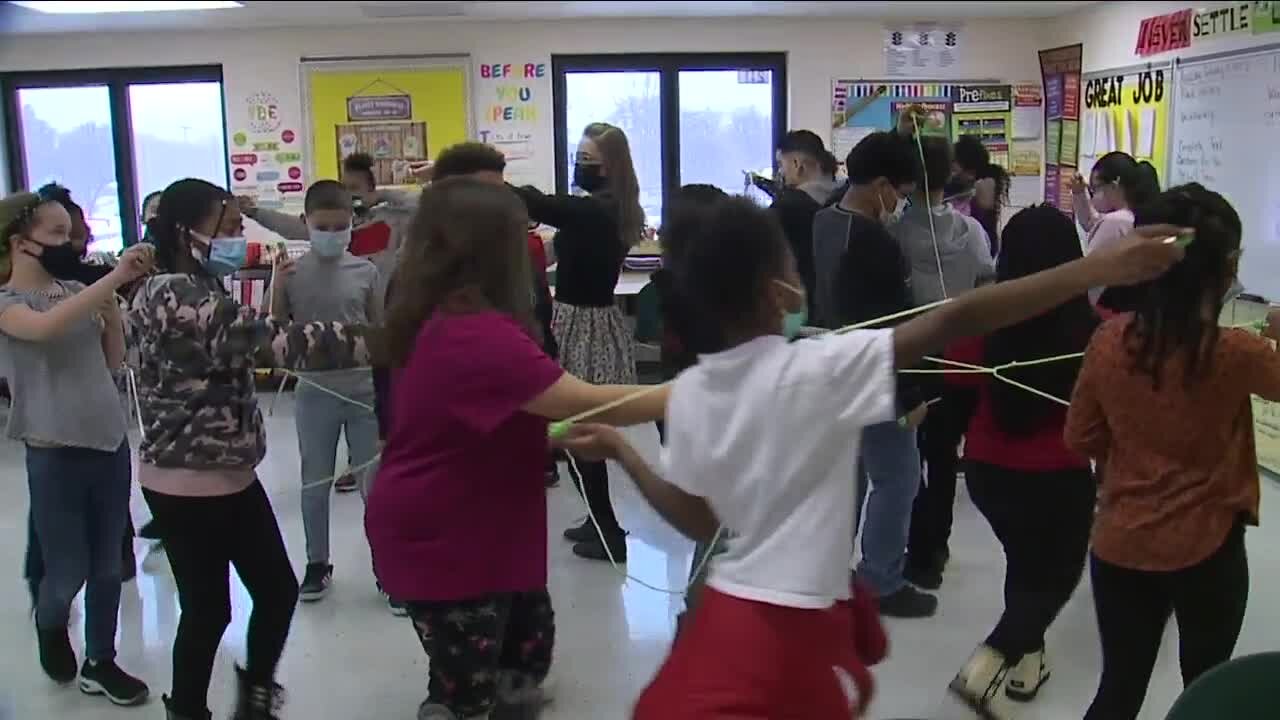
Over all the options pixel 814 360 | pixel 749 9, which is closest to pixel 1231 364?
pixel 814 360

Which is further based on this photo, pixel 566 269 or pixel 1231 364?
pixel 566 269

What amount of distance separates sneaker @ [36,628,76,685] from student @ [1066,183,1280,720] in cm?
252

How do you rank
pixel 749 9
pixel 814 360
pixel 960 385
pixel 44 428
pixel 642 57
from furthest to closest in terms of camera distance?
1. pixel 642 57
2. pixel 749 9
3. pixel 960 385
4. pixel 44 428
5. pixel 814 360

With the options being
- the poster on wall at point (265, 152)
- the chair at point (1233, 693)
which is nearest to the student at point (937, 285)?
the chair at point (1233, 693)

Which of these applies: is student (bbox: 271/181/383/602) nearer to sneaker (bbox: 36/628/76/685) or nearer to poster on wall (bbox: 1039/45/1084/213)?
sneaker (bbox: 36/628/76/685)

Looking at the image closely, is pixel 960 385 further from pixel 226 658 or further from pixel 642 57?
pixel 642 57

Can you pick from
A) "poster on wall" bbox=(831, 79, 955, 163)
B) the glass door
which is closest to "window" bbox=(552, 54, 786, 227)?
"poster on wall" bbox=(831, 79, 955, 163)

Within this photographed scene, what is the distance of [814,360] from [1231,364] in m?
0.98

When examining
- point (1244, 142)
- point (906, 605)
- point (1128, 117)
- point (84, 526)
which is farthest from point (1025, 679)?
point (1128, 117)

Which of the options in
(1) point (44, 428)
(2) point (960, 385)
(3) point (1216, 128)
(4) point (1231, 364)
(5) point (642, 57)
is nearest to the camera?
(4) point (1231, 364)

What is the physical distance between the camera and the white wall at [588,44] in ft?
23.2

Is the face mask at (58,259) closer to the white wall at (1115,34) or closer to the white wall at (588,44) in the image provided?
the white wall at (588,44)

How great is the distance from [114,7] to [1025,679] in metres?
5.84

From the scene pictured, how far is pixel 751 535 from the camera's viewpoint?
1339 millimetres
